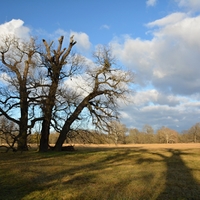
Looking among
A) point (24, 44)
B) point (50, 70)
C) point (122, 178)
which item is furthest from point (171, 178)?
point (24, 44)

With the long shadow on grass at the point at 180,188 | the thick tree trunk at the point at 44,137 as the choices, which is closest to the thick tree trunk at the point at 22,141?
the thick tree trunk at the point at 44,137

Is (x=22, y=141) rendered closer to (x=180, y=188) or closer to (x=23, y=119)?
(x=23, y=119)

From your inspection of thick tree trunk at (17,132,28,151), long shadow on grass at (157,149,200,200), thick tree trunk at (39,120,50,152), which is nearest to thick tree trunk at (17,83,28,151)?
thick tree trunk at (17,132,28,151)

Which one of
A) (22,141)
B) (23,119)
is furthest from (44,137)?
(23,119)

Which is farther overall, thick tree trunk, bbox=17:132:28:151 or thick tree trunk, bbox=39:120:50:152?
thick tree trunk, bbox=39:120:50:152

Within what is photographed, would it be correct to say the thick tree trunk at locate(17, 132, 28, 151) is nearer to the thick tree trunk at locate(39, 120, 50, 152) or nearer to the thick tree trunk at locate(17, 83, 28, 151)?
the thick tree trunk at locate(17, 83, 28, 151)

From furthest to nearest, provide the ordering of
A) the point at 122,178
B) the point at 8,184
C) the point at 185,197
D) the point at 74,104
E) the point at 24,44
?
the point at 24,44, the point at 74,104, the point at 122,178, the point at 8,184, the point at 185,197

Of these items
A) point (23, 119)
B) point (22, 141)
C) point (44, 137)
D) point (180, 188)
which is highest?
point (23, 119)

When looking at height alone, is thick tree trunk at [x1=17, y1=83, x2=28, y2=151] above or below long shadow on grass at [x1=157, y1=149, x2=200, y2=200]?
above

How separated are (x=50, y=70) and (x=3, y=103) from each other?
5557mm

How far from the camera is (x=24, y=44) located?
26.7 m

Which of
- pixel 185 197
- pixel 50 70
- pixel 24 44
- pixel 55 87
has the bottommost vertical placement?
pixel 185 197

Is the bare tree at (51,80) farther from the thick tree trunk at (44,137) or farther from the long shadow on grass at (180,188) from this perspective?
the long shadow on grass at (180,188)

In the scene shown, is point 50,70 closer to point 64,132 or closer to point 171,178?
point 64,132
